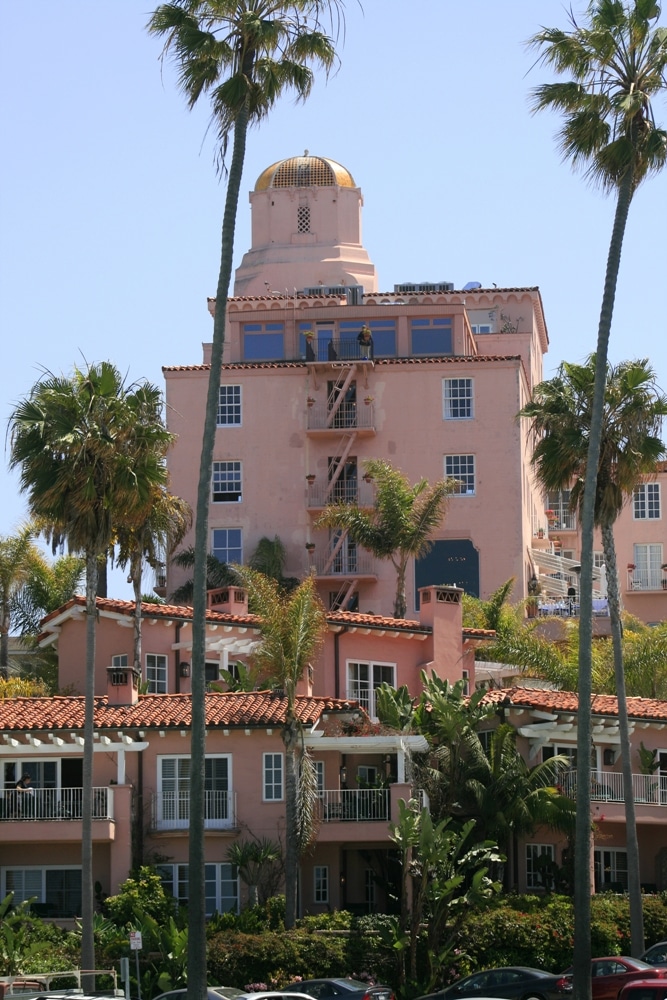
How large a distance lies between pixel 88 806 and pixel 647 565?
170 ft

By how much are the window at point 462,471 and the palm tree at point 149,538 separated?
72.0 feet

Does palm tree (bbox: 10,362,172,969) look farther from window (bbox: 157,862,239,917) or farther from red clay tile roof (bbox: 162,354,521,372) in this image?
red clay tile roof (bbox: 162,354,521,372)

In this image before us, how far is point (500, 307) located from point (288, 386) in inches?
626

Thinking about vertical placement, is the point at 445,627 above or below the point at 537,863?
above

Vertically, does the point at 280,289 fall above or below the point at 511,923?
above

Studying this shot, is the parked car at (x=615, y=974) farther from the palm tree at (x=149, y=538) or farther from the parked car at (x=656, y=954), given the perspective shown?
the palm tree at (x=149, y=538)

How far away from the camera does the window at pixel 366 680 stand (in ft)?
180

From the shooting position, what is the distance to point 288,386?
8188 centimetres

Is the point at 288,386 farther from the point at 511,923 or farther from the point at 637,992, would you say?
the point at 637,992

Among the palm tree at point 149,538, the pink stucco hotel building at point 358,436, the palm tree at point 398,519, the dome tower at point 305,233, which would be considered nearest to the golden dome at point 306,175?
the dome tower at point 305,233

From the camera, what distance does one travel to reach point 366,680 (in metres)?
55.2

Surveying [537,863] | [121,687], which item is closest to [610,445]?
[537,863]

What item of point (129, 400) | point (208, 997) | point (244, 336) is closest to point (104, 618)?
point (129, 400)

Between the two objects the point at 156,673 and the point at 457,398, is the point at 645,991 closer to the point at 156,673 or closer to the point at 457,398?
the point at 156,673
